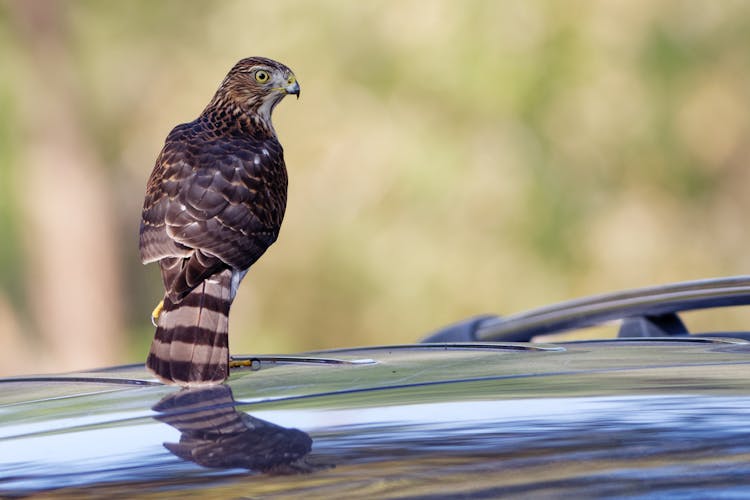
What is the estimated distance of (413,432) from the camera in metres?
1.65

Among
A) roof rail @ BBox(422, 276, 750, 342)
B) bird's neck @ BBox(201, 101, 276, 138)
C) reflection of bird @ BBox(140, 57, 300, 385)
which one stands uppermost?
bird's neck @ BBox(201, 101, 276, 138)

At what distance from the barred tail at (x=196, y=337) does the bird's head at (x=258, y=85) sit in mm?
1165

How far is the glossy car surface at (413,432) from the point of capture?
1.40 m

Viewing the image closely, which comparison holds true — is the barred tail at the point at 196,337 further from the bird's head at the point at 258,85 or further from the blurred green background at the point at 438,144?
the blurred green background at the point at 438,144

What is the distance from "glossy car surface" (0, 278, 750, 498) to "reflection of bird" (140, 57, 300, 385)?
2.80ft

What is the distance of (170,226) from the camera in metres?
3.51

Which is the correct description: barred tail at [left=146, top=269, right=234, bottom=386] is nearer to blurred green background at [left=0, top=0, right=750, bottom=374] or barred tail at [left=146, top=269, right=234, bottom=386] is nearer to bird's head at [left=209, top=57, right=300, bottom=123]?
bird's head at [left=209, top=57, right=300, bottom=123]

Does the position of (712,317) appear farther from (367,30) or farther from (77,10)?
(77,10)

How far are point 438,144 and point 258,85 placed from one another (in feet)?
29.0

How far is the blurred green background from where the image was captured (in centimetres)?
1356

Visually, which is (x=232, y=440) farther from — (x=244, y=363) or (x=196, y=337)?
(x=196, y=337)

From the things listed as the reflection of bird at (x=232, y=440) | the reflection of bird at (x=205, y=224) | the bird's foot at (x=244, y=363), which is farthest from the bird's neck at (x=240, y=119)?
→ the reflection of bird at (x=232, y=440)

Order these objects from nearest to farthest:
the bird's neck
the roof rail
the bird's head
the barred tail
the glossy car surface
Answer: the glossy car surface, the barred tail, the roof rail, the bird's neck, the bird's head

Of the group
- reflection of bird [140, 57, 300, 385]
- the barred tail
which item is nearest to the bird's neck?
reflection of bird [140, 57, 300, 385]
